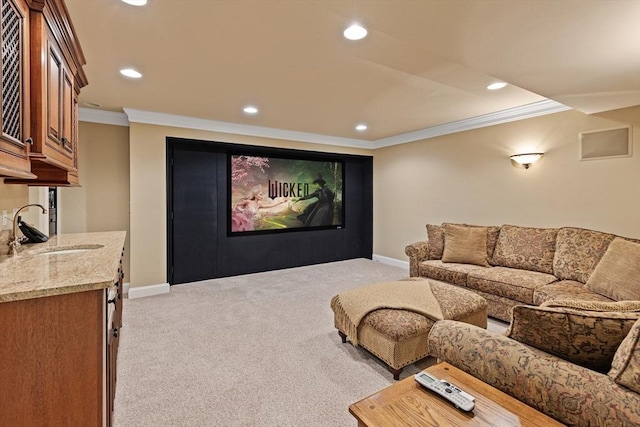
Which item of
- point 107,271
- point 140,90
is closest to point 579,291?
point 107,271

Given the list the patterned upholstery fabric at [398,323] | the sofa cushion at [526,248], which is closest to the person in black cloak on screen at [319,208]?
the sofa cushion at [526,248]

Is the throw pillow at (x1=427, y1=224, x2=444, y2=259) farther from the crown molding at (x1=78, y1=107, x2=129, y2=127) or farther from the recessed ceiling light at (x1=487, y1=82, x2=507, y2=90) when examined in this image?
the crown molding at (x1=78, y1=107, x2=129, y2=127)

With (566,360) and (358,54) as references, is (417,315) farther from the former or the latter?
(358,54)

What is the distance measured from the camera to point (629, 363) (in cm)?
105

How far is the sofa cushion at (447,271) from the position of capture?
3635mm

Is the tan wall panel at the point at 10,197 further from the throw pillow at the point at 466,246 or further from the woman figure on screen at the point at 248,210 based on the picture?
the throw pillow at the point at 466,246

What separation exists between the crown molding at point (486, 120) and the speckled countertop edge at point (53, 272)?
15.2ft

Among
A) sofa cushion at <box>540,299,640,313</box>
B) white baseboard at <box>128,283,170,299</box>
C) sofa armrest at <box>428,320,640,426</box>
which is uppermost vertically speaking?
sofa cushion at <box>540,299,640,313</box>

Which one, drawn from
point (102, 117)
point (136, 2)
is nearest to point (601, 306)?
point (136, 2)

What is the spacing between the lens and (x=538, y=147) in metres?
3.93

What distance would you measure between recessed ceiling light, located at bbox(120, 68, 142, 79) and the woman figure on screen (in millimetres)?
2550

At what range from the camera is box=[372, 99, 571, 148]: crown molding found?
12.3ft

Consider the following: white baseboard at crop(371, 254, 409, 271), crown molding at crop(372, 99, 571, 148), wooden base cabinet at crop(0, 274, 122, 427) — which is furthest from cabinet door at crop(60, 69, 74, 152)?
white baseboard at crop(371, 254, 409, 271)

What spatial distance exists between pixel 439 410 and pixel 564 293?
2.40 meters
